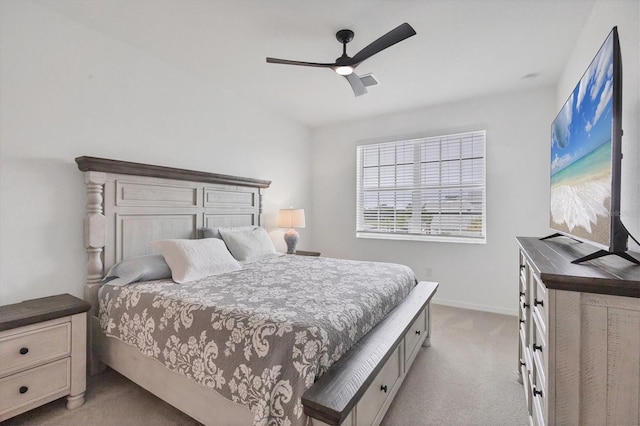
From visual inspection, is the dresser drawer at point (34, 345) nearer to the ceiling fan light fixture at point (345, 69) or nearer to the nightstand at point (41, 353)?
the nightstand at point (41, 353)

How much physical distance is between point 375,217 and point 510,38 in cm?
275

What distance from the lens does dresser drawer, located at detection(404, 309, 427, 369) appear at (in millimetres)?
2170

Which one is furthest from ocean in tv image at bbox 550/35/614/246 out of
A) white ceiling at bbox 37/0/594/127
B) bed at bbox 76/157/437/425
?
bed at bbox 76/157/437/425

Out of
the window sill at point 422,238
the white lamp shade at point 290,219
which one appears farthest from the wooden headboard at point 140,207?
the window sill at point 422,238

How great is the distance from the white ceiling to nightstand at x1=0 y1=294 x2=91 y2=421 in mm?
2116

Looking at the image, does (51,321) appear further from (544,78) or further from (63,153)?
(544,78)

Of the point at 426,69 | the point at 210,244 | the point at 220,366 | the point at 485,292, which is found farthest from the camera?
the point at 485,292

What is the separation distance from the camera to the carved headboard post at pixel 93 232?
7.42 ft

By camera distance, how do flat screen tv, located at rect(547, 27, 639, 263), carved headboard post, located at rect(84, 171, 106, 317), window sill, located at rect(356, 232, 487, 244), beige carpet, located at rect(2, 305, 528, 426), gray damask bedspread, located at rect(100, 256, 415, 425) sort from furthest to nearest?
window sill, located at rect(356, 232, 487, 244), carved headboard post, located at rect(84, 171, 106, 317), beige carpet, located at rect(2, 305, 528, 426), gray damask bedspread, located at rect(100, 256, 415, 425), flat screen tv, located at rect(547, 27, 639, 263)

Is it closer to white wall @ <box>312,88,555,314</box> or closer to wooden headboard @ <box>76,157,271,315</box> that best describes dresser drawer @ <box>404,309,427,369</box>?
white wall @ <box>312,88,555,314</box>

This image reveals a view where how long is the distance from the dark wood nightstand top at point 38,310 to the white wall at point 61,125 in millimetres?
198

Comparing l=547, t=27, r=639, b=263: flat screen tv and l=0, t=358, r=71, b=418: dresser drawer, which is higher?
l=547, t=27, r=639, b=263: flat screen tv

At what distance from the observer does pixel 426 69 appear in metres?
3.03

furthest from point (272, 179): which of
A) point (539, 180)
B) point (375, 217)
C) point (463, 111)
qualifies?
point (539, 180)
